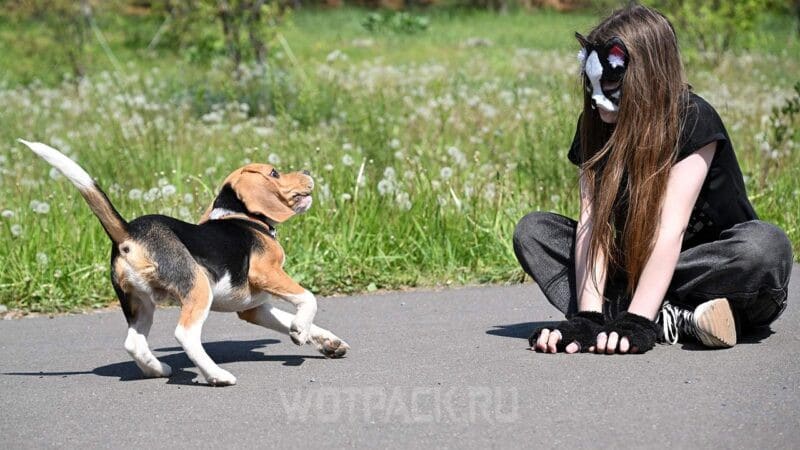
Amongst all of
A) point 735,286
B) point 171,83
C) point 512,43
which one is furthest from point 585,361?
point 512,43

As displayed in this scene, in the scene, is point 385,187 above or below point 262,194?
below

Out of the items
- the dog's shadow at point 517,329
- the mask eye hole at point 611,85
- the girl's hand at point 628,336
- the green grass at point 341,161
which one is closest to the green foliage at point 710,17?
the green grass at point 341,161

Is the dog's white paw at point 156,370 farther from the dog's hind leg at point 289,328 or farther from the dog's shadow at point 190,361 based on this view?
the dog's hind leg at point 289,328

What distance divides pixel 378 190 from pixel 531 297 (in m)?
1.50

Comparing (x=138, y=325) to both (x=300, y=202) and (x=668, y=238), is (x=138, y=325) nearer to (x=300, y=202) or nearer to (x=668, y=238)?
(x=300, y=202)

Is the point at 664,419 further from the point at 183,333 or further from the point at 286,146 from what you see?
the point at 286,146

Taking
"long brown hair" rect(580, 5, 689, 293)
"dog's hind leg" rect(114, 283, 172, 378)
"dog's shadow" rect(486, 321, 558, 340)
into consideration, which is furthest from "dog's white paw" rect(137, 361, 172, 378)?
"long brown hair" rect(580, 5, 689, 293)

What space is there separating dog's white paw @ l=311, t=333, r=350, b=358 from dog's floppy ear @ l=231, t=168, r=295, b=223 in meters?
0.54

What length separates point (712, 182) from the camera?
15.7 feet

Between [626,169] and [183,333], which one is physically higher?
[626,169]

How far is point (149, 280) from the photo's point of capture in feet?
14.2

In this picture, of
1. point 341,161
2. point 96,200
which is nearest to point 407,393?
point 96,200

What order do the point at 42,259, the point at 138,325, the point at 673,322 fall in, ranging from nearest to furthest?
1. the point at 138,325
2. the point at 673,322
3. the point at 42,259

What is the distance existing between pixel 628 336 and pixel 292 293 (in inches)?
53.7
